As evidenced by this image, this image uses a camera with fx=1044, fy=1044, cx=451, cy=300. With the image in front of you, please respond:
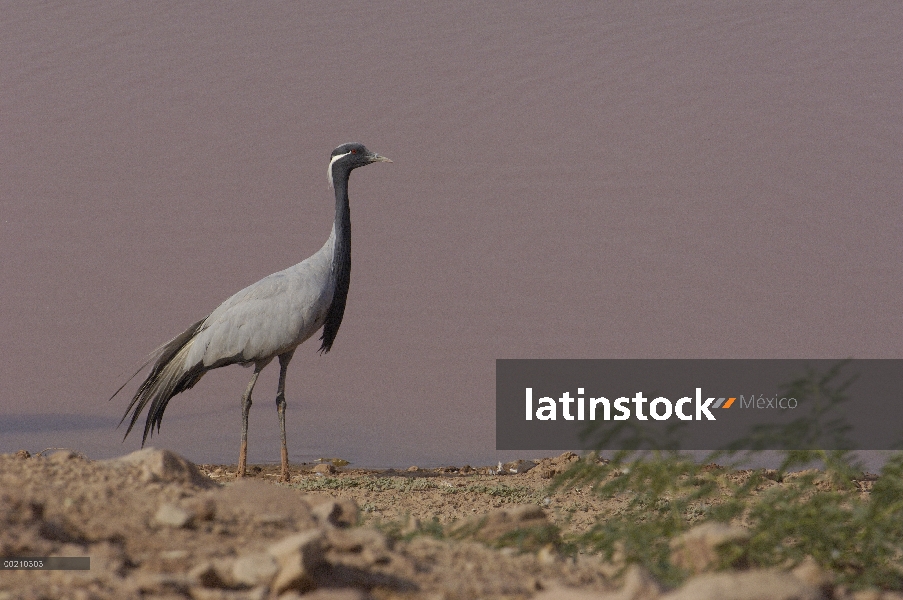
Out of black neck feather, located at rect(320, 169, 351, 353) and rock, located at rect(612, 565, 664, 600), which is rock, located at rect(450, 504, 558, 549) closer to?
rock, located at rect(612, 565, 664, 600)

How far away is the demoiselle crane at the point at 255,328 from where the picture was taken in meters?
10.8

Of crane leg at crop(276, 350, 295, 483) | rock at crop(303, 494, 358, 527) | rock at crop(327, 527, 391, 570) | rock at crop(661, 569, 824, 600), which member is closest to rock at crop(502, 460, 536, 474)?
crane leg at crop(276, 350, 295, 483)

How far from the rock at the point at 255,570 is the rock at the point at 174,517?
619mm

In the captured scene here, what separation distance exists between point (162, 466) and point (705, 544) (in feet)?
8.32

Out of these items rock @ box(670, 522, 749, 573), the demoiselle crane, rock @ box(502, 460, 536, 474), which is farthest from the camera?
rock @ box(502, 460, 536, 474)

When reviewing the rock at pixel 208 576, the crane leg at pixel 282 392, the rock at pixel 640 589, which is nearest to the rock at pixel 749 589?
the rock at pixel 640 589

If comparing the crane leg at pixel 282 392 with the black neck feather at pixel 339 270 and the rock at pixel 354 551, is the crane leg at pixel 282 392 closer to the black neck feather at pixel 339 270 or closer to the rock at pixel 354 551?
the black neck feather at pixel 339 270

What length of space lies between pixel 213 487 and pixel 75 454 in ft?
2.29

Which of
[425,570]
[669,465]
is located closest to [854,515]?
[669,465]

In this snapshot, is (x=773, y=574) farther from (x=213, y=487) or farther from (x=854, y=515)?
(x=213, y=487)

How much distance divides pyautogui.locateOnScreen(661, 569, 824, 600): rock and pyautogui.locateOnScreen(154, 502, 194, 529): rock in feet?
6.42

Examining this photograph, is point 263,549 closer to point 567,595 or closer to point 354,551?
point 354,551

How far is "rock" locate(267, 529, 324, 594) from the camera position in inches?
136

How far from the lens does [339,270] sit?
11203mm
